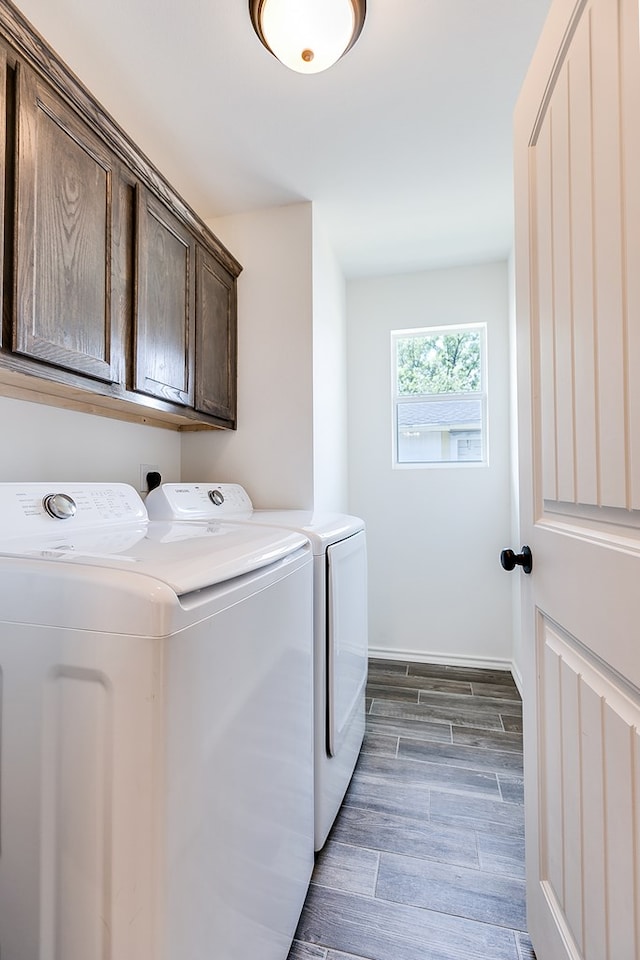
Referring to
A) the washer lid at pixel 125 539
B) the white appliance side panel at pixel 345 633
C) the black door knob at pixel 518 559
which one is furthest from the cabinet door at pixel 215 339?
the black door knob at pixel 518 559

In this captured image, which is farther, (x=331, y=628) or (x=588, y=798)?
(x=331, y=628)

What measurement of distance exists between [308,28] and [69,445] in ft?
4.81

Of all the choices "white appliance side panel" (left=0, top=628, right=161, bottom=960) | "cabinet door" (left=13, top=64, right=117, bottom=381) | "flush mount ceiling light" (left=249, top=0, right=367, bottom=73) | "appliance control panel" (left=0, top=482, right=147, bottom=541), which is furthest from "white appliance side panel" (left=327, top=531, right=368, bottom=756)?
"flush mount ceiling light" (left=249, top=0, right=367, bottom=73)

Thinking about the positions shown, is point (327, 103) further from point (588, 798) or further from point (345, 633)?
point (588, 798)

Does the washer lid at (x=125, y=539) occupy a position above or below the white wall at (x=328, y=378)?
below

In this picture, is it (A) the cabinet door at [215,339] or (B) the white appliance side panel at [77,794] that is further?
(A) the cabinet door at [215,339]

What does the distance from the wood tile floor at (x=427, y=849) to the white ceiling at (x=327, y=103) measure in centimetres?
249

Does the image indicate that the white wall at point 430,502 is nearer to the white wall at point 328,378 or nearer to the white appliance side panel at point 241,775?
the white wall at point 328,378

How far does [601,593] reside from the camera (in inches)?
27.2

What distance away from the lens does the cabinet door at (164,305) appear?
1.54 meters

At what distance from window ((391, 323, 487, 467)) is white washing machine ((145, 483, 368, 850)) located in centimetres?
133

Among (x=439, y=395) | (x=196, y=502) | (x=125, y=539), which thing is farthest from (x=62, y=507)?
(x=439, y=395)

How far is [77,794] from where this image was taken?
0.63 m

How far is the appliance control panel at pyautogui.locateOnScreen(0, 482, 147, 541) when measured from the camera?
1.10 metres
